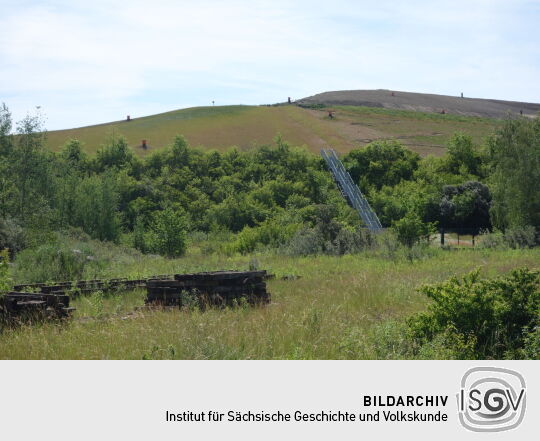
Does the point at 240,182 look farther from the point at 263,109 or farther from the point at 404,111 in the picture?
the point at 404,111

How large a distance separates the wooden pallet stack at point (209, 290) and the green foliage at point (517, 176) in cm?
2232

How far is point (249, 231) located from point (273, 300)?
19.5m

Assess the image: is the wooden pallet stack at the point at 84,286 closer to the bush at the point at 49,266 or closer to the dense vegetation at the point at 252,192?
the bush at the point at 49,266

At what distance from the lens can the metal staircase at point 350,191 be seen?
41.6m

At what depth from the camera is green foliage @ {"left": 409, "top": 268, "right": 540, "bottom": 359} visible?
327 inches

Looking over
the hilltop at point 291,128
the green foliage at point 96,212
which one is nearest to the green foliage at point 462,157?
the hilltop at point 291,128

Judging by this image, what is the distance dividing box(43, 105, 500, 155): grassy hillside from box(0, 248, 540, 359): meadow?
141ft

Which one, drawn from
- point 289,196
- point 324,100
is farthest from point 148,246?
point 324,100

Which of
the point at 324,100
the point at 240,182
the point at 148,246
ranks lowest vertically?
the point at 148,246

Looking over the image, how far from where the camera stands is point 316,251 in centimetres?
2612

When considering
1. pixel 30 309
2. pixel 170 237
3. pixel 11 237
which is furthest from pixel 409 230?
pixel 30 309

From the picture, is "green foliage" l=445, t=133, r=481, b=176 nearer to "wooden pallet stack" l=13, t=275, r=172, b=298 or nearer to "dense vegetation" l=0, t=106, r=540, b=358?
"dense vegetation" l=0, t=106, r=540, b=358

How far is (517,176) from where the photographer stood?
31891mm

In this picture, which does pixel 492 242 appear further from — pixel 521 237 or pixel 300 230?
pixel 300 230
